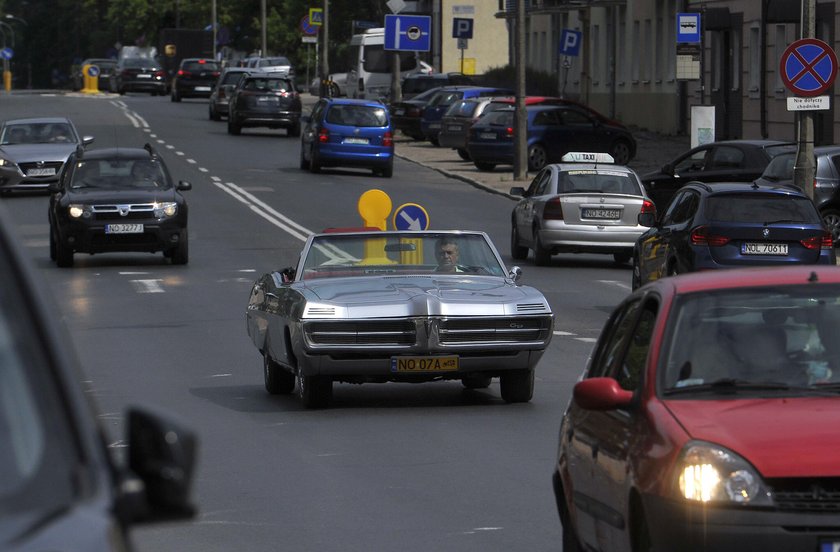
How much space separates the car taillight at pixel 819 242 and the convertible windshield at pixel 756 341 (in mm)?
14423

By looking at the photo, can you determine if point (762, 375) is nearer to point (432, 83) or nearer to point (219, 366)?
point (219, 366)

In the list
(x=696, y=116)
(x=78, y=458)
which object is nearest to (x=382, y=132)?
(x=696, y=116)

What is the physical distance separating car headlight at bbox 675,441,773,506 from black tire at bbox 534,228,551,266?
22.0m

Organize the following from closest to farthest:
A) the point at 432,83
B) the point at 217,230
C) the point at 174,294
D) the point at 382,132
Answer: the point at 174,294
the point at 217,230
the point at 382,132
the point at 432,83

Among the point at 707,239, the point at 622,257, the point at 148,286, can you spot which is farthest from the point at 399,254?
the point at 622,257

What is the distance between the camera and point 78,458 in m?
3.49

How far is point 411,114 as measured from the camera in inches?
2372

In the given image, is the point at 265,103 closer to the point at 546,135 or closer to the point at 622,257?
the point at 546,135

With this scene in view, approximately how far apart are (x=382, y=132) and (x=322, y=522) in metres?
37.0

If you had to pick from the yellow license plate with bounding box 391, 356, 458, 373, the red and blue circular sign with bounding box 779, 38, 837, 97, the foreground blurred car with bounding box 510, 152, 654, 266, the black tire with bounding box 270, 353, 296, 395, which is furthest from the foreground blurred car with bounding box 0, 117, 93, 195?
the yellow license plate with bounding box 391, 356, 458, 373

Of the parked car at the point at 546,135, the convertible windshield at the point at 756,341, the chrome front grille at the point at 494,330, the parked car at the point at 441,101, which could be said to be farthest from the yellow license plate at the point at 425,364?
the parked car at the point at 441,101

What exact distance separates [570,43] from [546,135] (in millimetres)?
7791

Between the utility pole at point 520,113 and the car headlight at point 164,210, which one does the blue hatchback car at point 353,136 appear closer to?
the utility pole at point 520,113

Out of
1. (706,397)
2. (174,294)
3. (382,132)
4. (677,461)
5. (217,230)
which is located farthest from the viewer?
(382,132)
